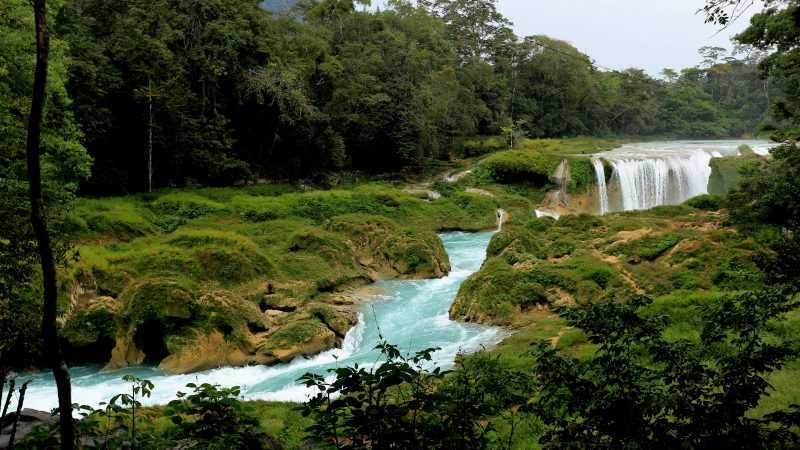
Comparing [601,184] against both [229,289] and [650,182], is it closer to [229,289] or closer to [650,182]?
[650,182]

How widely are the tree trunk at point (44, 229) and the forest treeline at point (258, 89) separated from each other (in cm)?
733

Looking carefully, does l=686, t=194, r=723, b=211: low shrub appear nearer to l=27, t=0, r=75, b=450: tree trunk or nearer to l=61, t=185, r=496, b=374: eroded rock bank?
l=61, t=185, r=496, b=374: eroded rock bank

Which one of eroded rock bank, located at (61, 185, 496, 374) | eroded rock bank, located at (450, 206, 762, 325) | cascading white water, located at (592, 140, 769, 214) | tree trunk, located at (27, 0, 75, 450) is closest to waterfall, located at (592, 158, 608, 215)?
cascading white water, located at (592, 140, 769, 214)

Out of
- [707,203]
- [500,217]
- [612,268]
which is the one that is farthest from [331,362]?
[500,217]

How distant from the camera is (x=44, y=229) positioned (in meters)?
3.50

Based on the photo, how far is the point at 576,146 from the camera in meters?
45.3

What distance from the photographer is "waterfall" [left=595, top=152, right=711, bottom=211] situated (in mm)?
31578

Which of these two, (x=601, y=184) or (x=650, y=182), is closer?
(x=650, y=182)

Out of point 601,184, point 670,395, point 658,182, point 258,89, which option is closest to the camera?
point 670,395

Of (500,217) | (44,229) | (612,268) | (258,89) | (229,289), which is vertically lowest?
(229,289)

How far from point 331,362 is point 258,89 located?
19934 millimetres

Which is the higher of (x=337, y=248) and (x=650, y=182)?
(x=650, y=182)

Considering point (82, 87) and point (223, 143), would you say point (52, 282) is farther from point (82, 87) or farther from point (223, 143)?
point (223, 143)

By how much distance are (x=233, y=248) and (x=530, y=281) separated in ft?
25.1
